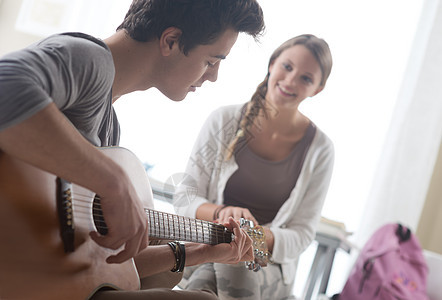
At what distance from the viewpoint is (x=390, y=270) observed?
1.60m

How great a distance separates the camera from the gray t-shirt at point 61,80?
1.75ft

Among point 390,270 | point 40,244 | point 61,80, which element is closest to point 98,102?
point 61,80

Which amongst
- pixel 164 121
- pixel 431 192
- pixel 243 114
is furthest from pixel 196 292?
pixel 431 192

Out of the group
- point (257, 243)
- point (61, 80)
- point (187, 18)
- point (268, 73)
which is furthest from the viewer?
point (268, 73)

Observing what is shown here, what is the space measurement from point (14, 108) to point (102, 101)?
20cm

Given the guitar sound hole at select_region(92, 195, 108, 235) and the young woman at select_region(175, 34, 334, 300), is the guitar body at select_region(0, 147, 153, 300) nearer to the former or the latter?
the guitar sound hole at select_region(92, 195, 108, 235)

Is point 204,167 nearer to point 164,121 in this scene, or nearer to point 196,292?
point 164,121

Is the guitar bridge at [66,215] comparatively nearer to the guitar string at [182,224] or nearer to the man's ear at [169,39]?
the guitar string at [182,224]

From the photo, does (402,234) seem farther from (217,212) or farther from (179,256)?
(179,256)

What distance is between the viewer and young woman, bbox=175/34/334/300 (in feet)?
4.50

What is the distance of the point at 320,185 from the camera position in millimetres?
1436

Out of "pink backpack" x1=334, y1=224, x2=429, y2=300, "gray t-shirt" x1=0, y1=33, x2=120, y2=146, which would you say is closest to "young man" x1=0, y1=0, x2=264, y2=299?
"gray t-shirt" x1=0, y1=33, x2=120, y2=146

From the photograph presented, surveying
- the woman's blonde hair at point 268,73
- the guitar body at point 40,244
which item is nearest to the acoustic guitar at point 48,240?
the guitar body at point 40,244

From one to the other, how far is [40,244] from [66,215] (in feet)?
0.18
